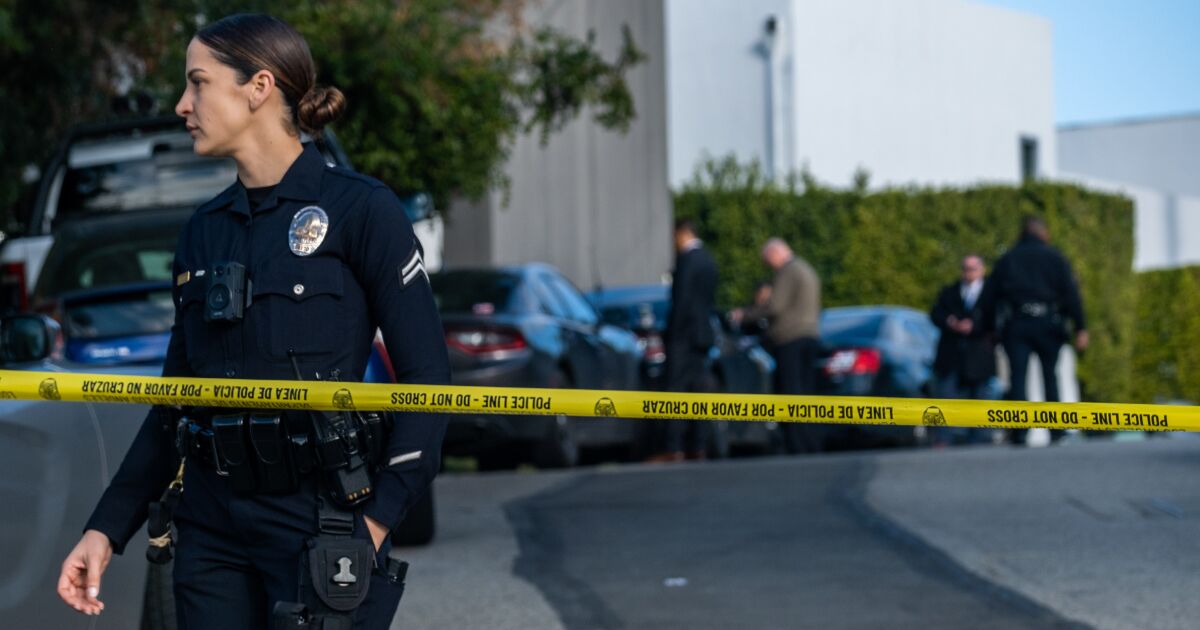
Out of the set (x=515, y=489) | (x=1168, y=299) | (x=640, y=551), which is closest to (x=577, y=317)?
(x=515, y=489)

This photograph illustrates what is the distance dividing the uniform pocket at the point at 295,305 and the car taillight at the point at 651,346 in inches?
512

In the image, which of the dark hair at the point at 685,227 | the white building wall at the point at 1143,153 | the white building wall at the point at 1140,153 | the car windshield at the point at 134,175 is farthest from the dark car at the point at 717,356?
the white building wall at the point at 1143,153

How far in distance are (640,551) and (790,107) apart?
28481 millimetres

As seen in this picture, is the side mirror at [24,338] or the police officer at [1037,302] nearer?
the side mirror at [24,338]

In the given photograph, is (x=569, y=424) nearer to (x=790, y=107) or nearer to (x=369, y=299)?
(x=369, y=299)

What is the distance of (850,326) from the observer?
18938 millimetres

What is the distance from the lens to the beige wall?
2411cm

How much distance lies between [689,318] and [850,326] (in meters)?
4.89

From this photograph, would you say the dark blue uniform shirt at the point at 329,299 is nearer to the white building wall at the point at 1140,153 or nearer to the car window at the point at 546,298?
the car window at the point at 546,298

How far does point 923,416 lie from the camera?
3783 mm

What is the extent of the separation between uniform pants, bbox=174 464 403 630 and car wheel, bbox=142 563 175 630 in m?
1.49

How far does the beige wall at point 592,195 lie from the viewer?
24109mm

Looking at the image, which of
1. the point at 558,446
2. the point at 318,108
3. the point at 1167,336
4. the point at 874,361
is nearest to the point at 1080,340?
the point at 874,361

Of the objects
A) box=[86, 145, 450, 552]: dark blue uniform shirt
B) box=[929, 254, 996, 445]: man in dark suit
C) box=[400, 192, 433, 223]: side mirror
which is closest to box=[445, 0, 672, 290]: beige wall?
box=[929, 254, 996, 445]: man in dark suit
